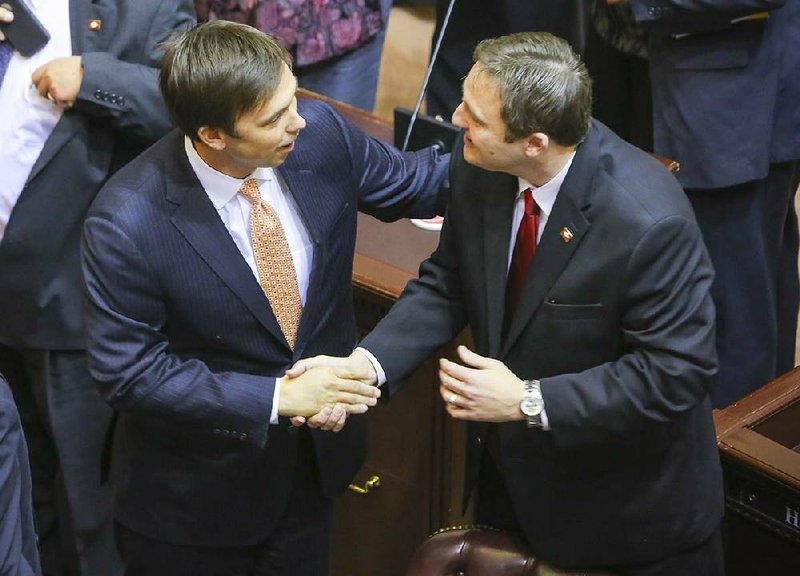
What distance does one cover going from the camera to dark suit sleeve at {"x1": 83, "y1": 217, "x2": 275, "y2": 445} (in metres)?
2.41

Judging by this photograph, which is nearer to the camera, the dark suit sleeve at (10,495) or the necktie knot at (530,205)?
the dark suit sleeve at (10,495)

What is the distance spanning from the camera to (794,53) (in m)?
3.49

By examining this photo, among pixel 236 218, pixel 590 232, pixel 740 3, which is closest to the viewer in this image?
pixel 590 232

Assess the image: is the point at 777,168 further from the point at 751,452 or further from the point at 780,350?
the point at 751,452

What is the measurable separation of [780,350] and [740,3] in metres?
1.09

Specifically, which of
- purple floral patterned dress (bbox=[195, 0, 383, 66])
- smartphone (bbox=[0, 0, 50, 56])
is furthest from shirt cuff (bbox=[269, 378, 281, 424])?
purple floral patterned dress (bbox=[195, 0, 383, 66])

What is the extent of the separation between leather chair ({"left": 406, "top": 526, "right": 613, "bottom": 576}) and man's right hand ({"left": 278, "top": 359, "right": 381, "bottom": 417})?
311 mm

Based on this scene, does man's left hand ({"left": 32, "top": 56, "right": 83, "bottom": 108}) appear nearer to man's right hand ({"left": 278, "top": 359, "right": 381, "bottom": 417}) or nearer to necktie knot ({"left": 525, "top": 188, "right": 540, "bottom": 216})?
man's right hand ({"left": 278, "top": 359, "right": 381, "bottom": 417})

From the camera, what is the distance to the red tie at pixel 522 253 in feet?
7.88

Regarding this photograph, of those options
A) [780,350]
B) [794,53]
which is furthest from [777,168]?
[780,350]

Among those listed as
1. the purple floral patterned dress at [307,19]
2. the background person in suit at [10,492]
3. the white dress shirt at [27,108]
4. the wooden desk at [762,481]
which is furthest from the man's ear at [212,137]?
the purple floral patterned dress at [307,19]

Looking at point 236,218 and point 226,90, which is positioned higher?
point 226,90

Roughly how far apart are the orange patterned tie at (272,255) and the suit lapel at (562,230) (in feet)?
1.48

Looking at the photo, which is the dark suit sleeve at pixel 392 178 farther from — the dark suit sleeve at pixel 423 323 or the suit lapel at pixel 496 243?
the suit lapel at pixel 496 243
